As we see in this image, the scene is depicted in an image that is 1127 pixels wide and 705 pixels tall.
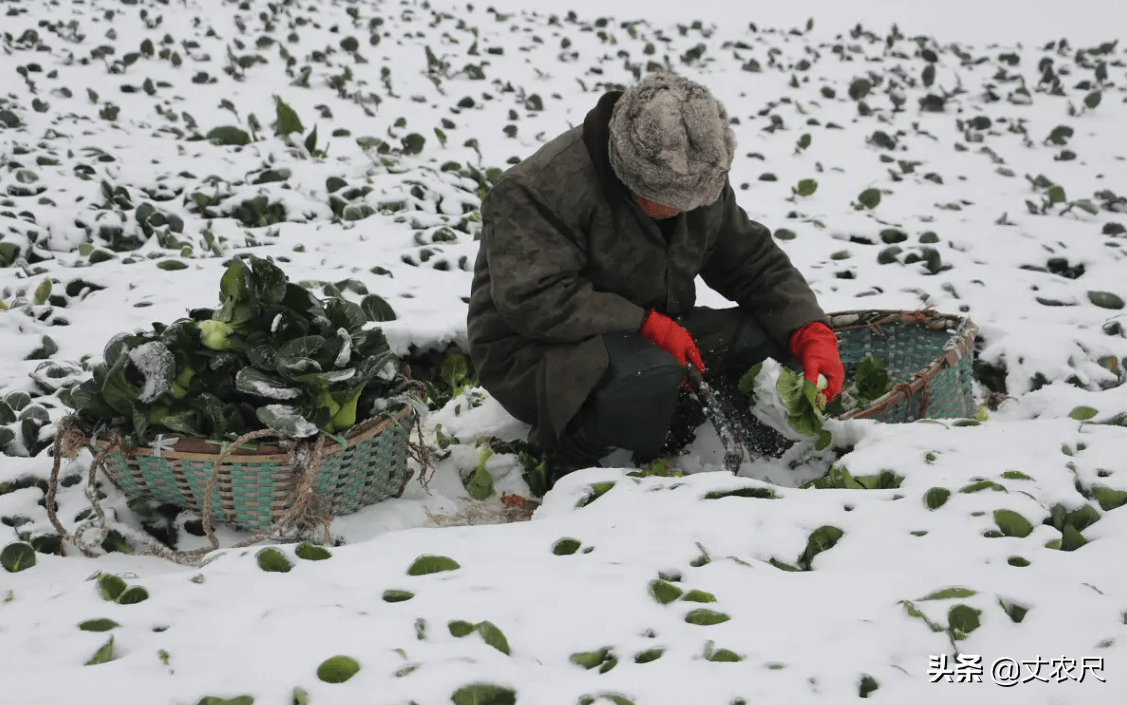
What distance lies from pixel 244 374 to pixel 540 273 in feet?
2.50

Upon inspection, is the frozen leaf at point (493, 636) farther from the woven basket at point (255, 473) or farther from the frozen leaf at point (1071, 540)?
the frozen leaf at point (1071, 540)

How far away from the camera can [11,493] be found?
2.28 meters

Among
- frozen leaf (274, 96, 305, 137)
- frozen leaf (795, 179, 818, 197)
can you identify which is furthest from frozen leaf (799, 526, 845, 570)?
frozen leaf (274, 96, 305, 137)

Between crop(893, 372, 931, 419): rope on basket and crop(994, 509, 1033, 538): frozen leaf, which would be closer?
crop(994, 509, 1033, 538): frozen leaf

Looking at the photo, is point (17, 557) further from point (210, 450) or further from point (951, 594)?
point (951, 594)

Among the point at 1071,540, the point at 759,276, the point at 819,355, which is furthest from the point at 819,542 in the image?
the point at 759,276

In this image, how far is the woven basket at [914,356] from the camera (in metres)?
2.53

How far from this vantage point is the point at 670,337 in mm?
2438

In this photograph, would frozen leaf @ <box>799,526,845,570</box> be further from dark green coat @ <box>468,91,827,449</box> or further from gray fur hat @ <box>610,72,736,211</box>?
gray fur hat @ <box>610,72,736,211</box>

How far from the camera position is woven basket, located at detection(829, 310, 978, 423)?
2527mm

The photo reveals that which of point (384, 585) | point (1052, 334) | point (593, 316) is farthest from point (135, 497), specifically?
point (1052, 334)

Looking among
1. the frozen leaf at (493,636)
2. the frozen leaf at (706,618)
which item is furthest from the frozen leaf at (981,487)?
the frozen leaf at (493,636)

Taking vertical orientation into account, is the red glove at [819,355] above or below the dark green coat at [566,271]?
below

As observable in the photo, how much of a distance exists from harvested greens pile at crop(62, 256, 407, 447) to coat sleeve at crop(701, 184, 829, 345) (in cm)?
106
